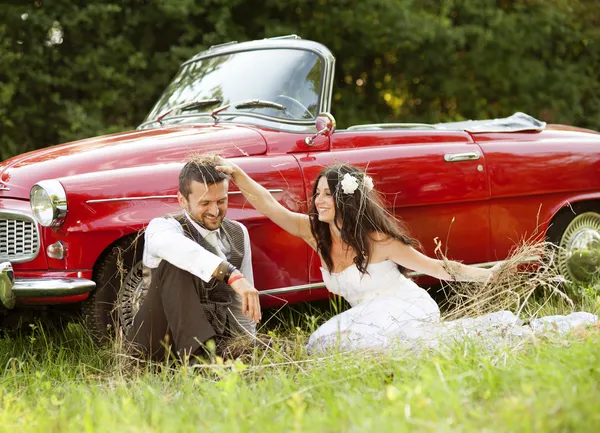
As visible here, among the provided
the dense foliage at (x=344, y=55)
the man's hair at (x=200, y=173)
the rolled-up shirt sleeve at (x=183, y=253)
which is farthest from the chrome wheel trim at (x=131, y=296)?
the dense foliage at (x=344, y=55)

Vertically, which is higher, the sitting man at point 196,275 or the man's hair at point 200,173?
the man's hair at point 200,173

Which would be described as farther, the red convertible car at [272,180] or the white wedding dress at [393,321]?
the red convertible car at [272,180]

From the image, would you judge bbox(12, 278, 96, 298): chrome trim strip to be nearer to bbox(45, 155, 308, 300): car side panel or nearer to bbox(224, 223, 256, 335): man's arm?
bbox(45, 155, 308, 300): car side panel

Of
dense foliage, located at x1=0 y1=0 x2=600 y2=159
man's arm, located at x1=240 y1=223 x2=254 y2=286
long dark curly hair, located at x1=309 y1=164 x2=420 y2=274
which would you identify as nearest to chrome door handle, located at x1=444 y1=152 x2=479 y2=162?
long dark curly hair, located at x1=309 y1=164 x2=420 y2=274

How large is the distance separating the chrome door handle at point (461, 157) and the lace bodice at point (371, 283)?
3.10 feet

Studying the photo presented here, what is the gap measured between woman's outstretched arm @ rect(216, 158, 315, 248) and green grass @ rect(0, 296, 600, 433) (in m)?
0.60

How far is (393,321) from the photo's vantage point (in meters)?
4.02

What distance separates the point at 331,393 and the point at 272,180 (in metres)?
1.64

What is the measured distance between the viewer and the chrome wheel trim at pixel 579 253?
17.7 ft

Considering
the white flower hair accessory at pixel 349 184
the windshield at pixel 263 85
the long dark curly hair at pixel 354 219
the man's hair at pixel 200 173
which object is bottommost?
the long dark curly hair at pixel 354 219

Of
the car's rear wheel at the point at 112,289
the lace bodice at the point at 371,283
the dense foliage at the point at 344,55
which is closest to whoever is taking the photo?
the car's rear wheel at the point at 112,289

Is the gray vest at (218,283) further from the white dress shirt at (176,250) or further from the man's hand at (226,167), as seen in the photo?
the man's hand at (226,167)

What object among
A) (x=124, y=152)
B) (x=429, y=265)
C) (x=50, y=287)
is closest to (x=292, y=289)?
(x=429, y=265)

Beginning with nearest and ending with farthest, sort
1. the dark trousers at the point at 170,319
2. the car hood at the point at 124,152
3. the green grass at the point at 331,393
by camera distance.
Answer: the green grass at the point at 331,393
the dark trousers at the point at 170,319
the car hood at the point at 124,152
